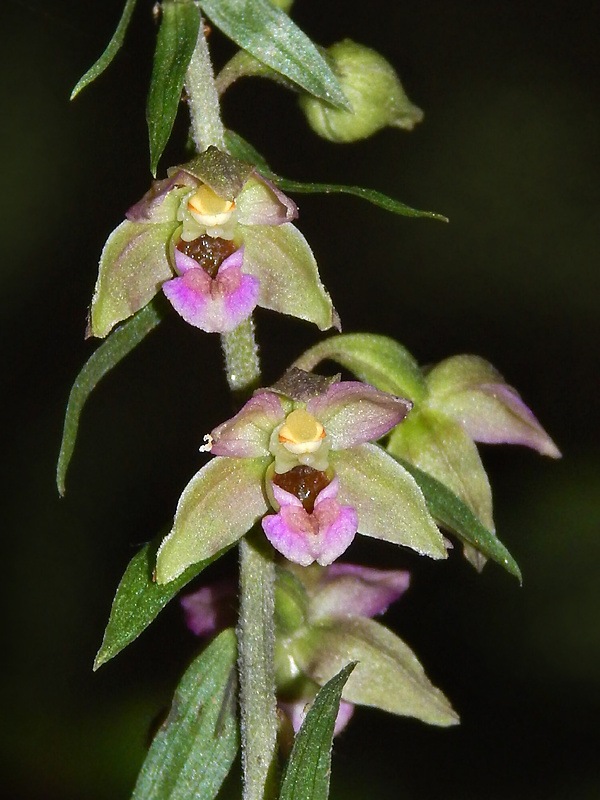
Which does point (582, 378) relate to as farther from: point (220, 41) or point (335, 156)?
point (220, 41)

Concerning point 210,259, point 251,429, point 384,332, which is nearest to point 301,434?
point 251,429

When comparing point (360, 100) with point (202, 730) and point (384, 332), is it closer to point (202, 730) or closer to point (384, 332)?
point (202, 730)

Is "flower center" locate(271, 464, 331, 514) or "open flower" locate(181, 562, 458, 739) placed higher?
"flower center" locate(271, 464, 331, 514)

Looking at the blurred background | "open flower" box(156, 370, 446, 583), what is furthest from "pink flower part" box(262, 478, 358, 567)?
the blurred background

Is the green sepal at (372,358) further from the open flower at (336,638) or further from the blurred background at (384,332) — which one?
the blurred background at (384,332)

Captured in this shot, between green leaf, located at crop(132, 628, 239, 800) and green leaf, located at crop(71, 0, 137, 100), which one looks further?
green leaf, located at crop(132, 628, 239, 800)

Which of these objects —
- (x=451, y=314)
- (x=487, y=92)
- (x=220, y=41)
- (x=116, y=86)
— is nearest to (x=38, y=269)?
(x=116, y=86)

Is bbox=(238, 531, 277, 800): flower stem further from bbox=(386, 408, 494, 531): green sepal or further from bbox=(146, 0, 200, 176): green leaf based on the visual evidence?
bbox=(146, 0, 200, 176): green leaf

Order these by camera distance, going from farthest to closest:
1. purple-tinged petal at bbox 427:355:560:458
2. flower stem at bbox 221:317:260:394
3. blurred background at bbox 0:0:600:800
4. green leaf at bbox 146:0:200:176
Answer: blurred background at bbox 0:0:600:800 < purple-tinged petal at bbox 427:355:560:458 < flower stem at bbox 221:317:260:394 < green leaf at bbox 146:0:200:176
